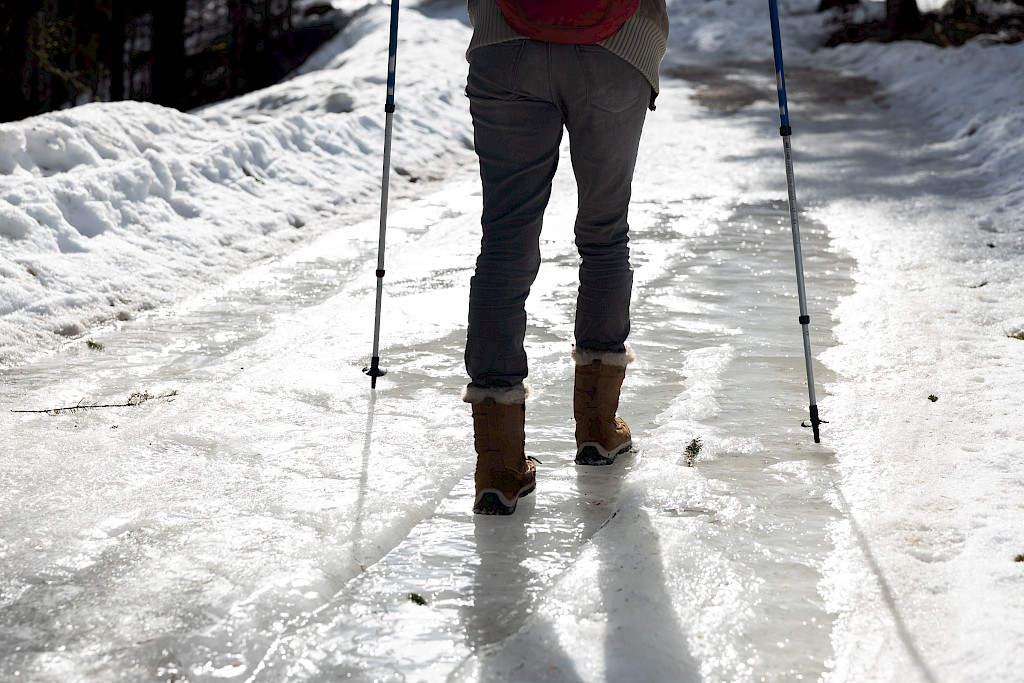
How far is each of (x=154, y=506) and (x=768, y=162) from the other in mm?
7802

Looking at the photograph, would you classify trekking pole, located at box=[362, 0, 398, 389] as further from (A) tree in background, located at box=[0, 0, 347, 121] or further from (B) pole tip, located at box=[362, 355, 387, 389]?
(A) tree in background, located at box=[0, 0, 347, 121]

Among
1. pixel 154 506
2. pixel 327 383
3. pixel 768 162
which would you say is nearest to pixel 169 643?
pixel 154 506

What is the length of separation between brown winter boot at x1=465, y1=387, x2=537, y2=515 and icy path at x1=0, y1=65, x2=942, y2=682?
0.07 m

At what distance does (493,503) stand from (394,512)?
294 millimetres

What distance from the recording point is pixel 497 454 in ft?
9.30

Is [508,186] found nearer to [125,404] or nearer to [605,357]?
[605,357]

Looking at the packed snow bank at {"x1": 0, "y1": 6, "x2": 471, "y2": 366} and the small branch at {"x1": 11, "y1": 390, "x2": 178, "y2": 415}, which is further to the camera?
the packed snow bank at {"x1": 0, "y1": 6, "x2": 471, "y2": 366}

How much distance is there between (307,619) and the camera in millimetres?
A: 2219

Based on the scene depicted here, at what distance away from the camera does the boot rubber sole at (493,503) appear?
280 cm

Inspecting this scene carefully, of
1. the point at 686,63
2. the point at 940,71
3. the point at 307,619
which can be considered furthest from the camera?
the point at 686,63

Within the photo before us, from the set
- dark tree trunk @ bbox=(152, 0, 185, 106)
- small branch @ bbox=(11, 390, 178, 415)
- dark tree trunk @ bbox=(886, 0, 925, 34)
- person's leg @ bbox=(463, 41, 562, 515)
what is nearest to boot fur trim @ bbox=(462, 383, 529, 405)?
person's leg @ bbox=(463, 41, 562, 515)

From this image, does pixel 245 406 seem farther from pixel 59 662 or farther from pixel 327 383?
pixel 59 662

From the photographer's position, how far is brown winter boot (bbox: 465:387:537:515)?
2805mm

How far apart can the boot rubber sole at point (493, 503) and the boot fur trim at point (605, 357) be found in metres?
0.57
